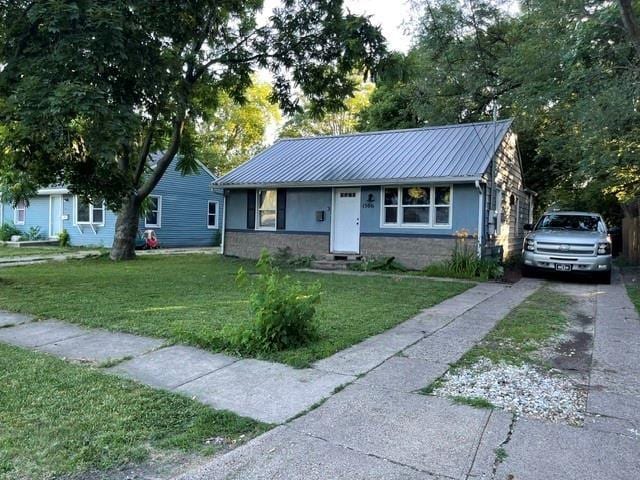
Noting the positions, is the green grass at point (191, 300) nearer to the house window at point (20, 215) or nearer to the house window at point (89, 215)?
the house window at point (89, 215)

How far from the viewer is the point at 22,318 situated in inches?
257

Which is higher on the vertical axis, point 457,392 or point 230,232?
point 230,232

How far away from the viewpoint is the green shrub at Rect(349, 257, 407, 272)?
13.3 metres

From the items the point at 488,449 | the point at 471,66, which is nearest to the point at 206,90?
the point at 471,66

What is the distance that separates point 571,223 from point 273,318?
34.2 feet

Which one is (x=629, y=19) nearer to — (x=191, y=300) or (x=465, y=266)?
(x=465, y=266)

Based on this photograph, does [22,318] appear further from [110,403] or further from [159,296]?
[110,403]

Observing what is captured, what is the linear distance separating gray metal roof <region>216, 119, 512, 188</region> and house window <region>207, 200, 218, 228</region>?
7683mm

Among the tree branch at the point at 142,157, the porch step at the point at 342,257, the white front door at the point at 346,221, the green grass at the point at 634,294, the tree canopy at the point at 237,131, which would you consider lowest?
the green grass at the point at 634,294

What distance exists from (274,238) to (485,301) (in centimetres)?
871

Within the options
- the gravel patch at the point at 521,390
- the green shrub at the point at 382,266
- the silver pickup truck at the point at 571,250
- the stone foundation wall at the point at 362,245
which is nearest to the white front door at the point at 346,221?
the stone foundation wall at the point at 362,245

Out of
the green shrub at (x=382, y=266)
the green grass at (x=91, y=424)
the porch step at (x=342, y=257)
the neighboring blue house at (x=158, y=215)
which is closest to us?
the green grass at (x=91, y=424)

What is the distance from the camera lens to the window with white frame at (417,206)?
1312 centimetres

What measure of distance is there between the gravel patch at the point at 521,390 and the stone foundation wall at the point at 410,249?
337 inches
